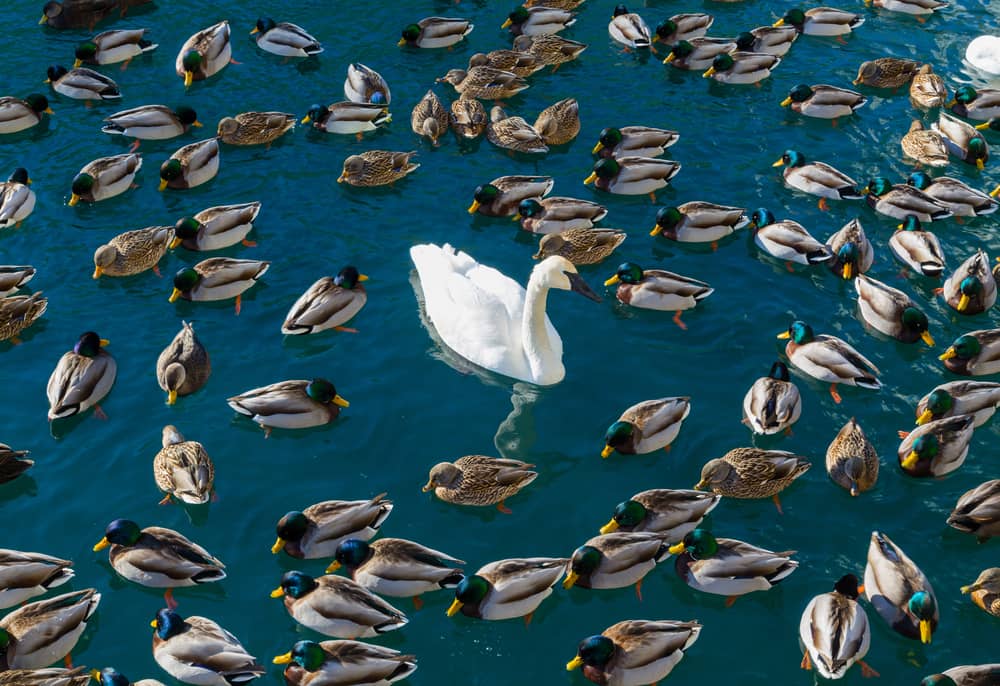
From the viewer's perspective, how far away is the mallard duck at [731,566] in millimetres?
11812

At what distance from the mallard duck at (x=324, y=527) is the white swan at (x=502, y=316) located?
115 inches

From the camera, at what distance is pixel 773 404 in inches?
539

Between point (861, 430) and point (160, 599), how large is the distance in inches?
302

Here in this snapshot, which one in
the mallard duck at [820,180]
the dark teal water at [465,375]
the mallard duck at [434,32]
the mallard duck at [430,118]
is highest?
the mallard duck at [434,32]

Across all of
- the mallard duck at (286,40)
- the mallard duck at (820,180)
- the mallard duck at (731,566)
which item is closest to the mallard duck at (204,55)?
the mallard duck at (286,40)

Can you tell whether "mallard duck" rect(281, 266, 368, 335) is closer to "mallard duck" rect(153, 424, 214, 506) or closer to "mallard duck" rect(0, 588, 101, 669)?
"mallard duck" rect(153, 424, 214, 506)

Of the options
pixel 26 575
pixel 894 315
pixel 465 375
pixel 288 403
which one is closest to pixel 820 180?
pixel 894 315

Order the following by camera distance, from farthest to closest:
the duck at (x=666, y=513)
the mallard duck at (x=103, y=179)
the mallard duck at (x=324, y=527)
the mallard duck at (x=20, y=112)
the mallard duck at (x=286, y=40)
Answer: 1. the mallard duck at (x=286, y=40)
2. the mallard duck at (x=20, y=112)
3. the mallard duck at (x=103, y=179)
4. the duck at (x=666, y=513)
5. the mallard duck at (x=324, y=527)

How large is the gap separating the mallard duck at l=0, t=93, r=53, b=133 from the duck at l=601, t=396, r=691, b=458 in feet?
38.4

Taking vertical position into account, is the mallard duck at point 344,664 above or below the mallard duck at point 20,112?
below

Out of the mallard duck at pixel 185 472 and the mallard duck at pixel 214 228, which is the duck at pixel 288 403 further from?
the mallard duck at pixel 214 228

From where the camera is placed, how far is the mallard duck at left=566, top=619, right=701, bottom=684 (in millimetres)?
10953

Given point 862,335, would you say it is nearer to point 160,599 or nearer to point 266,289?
point 266,289

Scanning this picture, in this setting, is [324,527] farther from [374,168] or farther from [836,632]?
[374,168]
